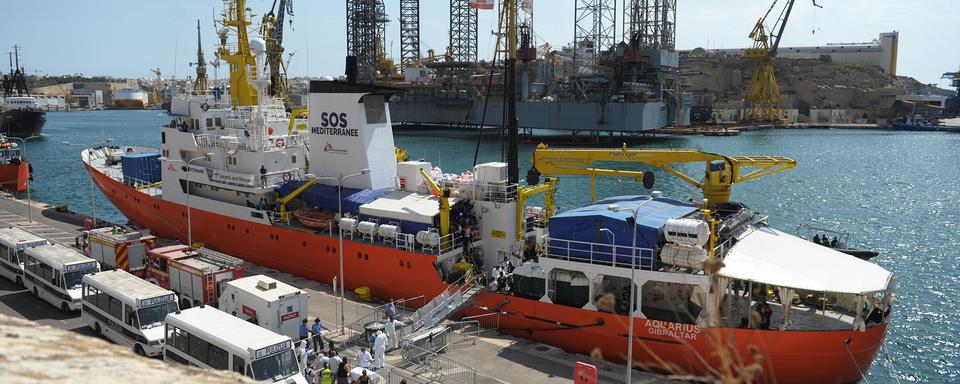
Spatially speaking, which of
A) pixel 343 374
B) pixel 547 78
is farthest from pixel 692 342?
pixel 547 78

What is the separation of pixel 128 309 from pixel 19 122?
349ft

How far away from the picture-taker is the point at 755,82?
137750 millimetres

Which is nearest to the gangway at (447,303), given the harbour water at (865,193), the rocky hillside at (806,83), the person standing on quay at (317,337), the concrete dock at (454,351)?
the concrete dock at (454,351)

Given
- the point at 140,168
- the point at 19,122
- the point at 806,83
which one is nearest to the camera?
the point at 140,168

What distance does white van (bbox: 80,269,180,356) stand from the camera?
19.0 m

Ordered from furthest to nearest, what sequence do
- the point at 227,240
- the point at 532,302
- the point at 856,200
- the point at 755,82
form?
1. the point at 755,82
2. the point at 856,200
3. the point at 227,240
4. the point at 532,302

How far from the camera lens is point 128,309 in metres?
19.4

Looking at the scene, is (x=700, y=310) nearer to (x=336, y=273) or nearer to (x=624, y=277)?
(x=624, y=277)

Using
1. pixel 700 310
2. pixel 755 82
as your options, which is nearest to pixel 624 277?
pixel 700 310

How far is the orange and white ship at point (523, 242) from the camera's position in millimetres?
19219

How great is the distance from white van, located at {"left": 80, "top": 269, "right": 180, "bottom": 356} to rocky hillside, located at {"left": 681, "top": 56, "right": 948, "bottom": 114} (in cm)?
14978

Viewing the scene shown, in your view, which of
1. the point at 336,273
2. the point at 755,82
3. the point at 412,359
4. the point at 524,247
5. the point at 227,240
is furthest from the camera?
the point at 755,82

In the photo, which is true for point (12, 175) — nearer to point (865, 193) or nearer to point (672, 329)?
point (672, 329)

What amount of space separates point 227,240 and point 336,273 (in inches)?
306
